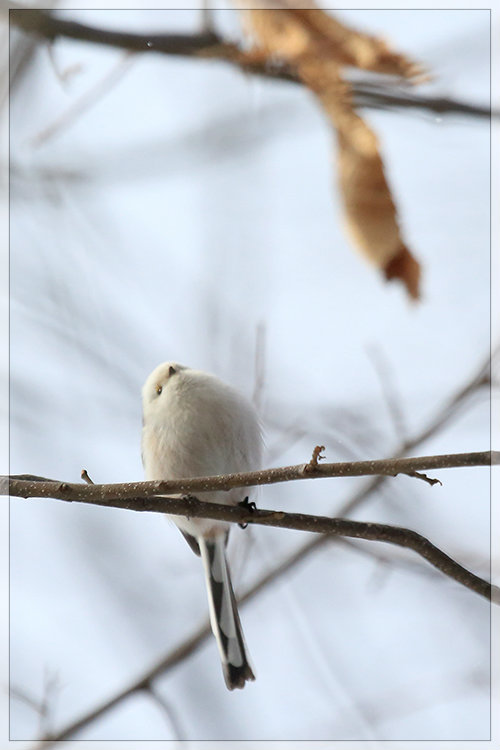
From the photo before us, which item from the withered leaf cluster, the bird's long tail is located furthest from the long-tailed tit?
the withered leaf cluster

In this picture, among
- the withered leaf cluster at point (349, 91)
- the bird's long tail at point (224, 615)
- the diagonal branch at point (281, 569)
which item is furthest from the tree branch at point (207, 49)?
the bird's long tail at point (224, 615)

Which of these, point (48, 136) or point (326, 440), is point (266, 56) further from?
point (326, 440)

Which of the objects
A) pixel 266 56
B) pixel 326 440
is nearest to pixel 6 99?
pixel 266 56

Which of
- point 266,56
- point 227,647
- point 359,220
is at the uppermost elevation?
point 266,56

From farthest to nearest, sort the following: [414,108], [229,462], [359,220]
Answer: [229,462] < [414,108] < [359,220]

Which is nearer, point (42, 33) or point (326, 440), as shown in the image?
point (42, 33)

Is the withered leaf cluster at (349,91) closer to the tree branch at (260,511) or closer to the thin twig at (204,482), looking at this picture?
the thin twig at (204,482)

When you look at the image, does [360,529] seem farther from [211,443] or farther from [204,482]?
[211,443]

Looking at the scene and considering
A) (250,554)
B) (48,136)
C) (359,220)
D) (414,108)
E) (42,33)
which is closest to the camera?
(359,220)
